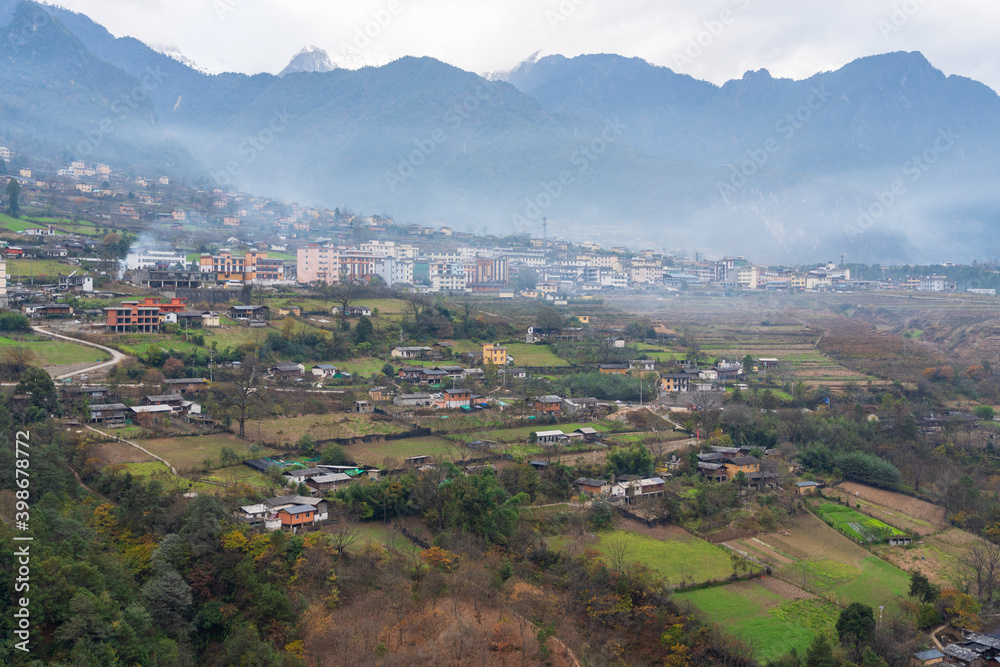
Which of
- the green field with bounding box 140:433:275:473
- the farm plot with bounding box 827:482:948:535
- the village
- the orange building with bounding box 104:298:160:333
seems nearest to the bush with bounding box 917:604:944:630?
the village

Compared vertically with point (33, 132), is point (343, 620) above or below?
below

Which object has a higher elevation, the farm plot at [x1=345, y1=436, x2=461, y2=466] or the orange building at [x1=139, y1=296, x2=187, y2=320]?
the orange building at [x1=139, y1=296, x2=187, y2=320]

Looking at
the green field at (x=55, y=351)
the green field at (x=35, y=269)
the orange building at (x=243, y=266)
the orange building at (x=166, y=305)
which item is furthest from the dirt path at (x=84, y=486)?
the orange building at (x=243, y=266)

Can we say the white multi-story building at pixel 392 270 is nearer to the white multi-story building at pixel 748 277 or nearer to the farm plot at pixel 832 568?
the white multi-story building at pixel 748 277

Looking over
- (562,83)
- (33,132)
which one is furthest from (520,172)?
(33,132)

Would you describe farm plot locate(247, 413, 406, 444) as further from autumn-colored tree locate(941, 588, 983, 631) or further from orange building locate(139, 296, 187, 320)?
autumn-colored tree locate(941, 588, 983, 631)

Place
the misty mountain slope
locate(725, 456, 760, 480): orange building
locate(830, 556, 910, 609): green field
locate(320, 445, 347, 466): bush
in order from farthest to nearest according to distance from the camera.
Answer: the misty mountain slope → locate(725, 456, 760, 480): orange building → locate(320, 445, 347, 466): bush → locate(830, 556, 910, 609): green field

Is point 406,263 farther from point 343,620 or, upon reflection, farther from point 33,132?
point 33,132
